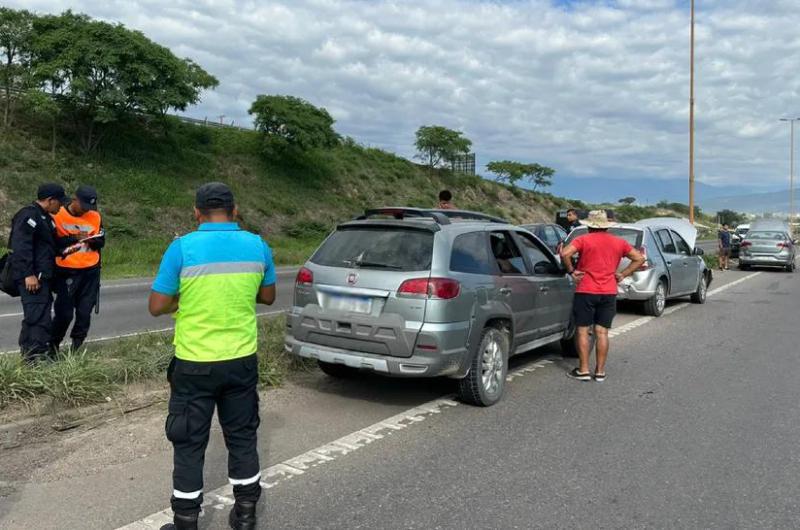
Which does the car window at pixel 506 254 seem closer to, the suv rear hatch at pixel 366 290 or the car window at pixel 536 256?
the car window at pixel 536 256

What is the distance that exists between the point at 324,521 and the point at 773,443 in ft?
11.4

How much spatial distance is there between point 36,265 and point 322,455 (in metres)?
3.26

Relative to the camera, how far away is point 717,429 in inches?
206

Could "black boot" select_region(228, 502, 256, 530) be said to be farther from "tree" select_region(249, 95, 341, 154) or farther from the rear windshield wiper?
"tree" select_region(249, 95, 341, 154)

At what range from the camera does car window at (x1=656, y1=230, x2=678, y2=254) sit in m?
12.2

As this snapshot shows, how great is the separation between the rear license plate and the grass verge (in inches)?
44.4

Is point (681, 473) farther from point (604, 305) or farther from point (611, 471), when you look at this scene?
point (604, 305)

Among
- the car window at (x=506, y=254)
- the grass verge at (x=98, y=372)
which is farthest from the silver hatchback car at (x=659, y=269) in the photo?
the grass verge at (x=98, y=372)

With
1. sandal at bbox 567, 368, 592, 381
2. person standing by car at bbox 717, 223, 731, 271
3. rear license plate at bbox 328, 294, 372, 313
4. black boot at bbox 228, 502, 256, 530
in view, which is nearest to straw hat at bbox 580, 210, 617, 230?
sandal at bbox 567, 368, 592, 381

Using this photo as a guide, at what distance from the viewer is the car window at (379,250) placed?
5508mm

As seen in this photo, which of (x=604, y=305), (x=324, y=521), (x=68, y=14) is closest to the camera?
(x=324, y=521)

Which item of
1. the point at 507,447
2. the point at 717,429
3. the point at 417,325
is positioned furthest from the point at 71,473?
the point at 717,429

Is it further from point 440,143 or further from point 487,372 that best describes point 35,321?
point 440,143

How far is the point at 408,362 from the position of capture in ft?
17.1
